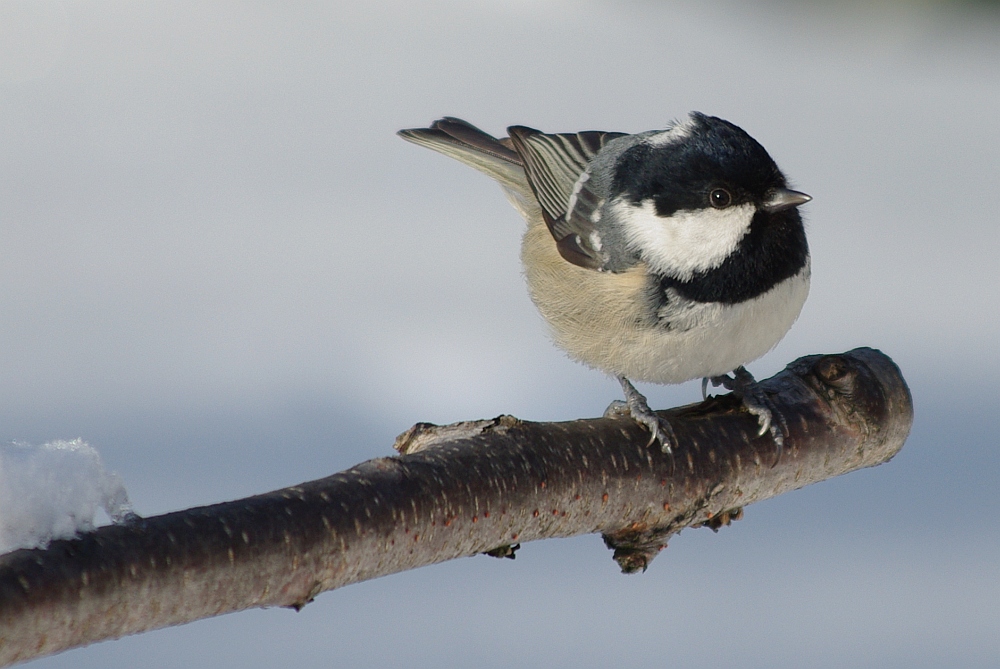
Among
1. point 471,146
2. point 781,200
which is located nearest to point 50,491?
point 781,200

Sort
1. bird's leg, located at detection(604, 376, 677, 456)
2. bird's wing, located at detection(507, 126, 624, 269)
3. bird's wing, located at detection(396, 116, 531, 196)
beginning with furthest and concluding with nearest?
bird's wing, located at detection(396, 116, 531, 196), bird's wing, located at detection(507, 126, 624, 269), bird's leg, located at detection(604, 376, 677, 456)

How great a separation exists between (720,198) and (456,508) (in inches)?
24.7

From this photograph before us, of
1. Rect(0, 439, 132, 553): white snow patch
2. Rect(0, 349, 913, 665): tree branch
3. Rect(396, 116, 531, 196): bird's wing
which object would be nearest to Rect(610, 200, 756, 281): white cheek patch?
Rect(0, 349, 913, 665): tree branch

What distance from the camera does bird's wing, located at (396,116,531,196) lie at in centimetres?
224

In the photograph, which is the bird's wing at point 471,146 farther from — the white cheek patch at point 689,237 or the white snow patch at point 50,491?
the white snow patch at point 50,491

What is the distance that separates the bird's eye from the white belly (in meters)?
0.14

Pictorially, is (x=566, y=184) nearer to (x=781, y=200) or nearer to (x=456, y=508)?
(x=781, y=200)

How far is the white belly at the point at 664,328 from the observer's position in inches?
61.7

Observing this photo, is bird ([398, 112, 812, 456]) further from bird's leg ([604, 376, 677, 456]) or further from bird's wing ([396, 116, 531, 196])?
bird's wing ([396, 116, 531, 196])

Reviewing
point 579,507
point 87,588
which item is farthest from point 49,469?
point 579,507

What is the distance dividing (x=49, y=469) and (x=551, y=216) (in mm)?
1195

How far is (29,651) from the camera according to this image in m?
0.87

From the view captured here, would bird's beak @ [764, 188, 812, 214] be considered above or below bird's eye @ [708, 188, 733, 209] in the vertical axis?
below

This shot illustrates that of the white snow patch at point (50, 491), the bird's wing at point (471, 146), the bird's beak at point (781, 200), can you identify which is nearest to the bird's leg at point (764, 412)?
the bird's beak at point (781, 200)
